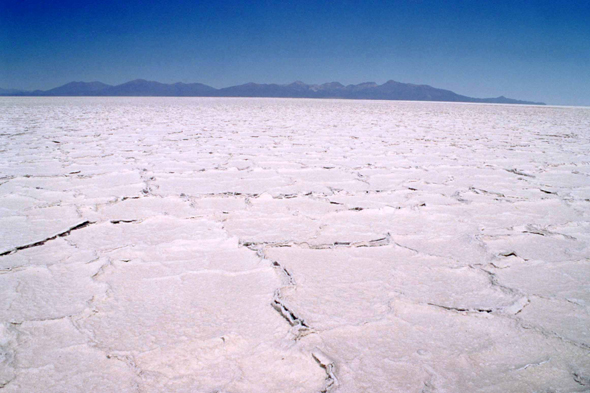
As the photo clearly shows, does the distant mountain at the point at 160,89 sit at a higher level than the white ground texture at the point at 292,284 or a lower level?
higher

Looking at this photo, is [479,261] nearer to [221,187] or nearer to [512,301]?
[512,301]

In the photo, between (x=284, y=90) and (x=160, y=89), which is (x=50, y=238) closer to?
(x=284, y=90)

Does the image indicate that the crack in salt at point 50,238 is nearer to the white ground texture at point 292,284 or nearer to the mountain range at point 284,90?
the white ground texture at point 292,284

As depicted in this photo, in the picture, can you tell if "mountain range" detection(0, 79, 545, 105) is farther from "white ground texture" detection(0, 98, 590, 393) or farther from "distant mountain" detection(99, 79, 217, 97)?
"white ground texture" detection(0, 98, 590, 393)

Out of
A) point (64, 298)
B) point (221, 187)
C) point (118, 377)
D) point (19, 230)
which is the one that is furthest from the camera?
point (221, 187)

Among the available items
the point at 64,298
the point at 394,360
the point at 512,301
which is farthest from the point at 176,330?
the point at 512,301

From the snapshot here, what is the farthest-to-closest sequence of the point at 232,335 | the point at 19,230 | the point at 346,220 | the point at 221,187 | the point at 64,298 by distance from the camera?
1. the point at 221,187
2. the point at 346,220
3. the point at 19,230
4. the point at 64,298
5. the point at 232,335

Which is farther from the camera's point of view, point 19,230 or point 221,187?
point 221,187

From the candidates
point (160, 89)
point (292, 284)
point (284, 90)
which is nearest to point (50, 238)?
point (292, 284)

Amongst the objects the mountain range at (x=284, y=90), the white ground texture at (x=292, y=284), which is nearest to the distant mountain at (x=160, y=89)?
the mountain range at (x=284, y=90)
